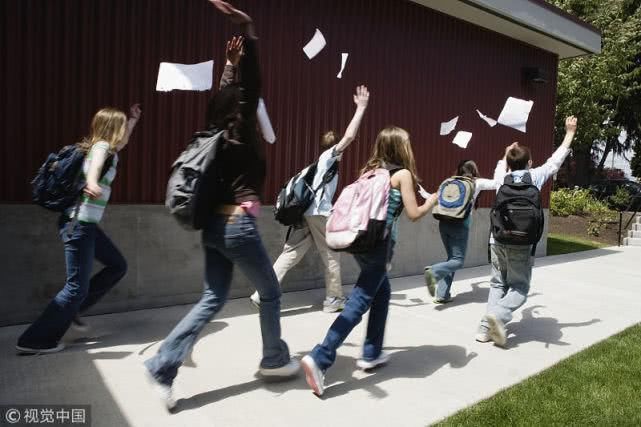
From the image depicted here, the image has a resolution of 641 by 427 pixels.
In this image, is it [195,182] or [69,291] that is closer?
[195,182]

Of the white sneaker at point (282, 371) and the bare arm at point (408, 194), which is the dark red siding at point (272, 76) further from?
the bare arm at point (408, 194)

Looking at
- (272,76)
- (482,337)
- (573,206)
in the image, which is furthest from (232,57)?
(573,206)

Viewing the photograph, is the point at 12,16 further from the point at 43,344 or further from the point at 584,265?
the point at 584,265

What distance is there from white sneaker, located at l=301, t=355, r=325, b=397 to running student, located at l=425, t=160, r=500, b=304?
2.85 m

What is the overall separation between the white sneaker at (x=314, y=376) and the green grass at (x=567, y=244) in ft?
30.9

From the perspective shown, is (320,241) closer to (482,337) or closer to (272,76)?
(482,337)

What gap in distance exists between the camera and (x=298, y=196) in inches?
201

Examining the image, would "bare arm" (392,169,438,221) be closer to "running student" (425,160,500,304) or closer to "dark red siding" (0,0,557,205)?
"running student" (425,160,500,304)

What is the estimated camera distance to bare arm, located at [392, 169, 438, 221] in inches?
140

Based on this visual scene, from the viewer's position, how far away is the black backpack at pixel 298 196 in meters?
5.12

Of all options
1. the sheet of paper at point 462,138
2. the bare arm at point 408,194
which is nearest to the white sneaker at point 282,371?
the bare arm at point 408,194

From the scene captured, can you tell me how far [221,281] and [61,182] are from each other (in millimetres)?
1583

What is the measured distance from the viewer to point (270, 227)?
632cm

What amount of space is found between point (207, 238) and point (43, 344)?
179 cm
